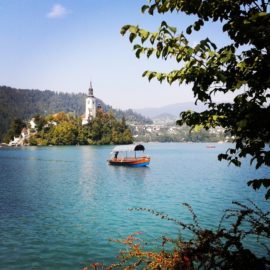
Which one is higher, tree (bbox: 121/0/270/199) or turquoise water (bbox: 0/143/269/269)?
tree (bbox: 121/0/270/199)

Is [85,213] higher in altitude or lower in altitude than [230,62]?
lower

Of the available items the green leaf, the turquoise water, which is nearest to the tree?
the green leaf

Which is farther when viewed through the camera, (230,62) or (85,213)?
(85,213)

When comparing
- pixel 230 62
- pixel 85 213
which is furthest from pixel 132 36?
pixel 85 213

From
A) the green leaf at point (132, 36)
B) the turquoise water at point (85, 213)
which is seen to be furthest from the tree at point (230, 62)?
the turquoise water at point (85, 213)

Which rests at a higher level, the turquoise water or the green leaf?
the green leaf

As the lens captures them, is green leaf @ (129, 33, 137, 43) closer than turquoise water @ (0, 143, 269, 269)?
Yes

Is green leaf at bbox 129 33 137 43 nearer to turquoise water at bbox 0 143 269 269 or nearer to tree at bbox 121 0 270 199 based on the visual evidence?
tree at bbox 121 0 270 199

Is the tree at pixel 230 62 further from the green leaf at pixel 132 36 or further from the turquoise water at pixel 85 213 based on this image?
the turquoise water at pixel 85 213

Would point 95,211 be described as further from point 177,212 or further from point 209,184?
point 209,184

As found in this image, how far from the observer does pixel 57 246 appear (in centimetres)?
1831

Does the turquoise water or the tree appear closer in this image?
the tree

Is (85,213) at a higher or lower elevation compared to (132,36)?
lower

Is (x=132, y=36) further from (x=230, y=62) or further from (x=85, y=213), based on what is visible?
(x=85, y=213)
